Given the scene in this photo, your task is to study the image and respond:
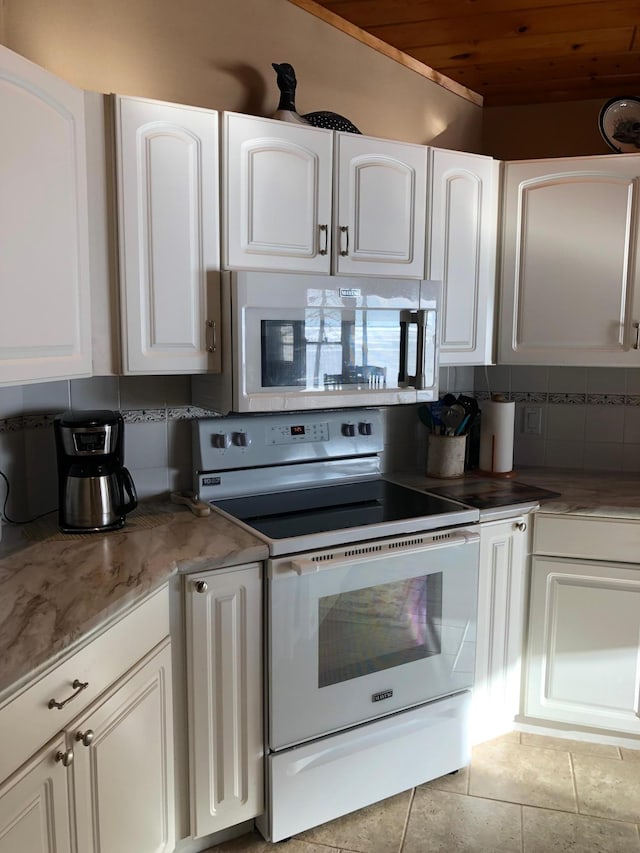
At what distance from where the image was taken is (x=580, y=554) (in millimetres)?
2391

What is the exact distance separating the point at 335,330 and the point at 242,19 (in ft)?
3.56

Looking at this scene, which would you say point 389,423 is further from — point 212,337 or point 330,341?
point 212,337

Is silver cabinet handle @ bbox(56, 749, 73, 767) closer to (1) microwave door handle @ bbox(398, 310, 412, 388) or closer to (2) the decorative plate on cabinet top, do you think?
(1) microwave door handle @ bbox(398, 310, 412, 388)

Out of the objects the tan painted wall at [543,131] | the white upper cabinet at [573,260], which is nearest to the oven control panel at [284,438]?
the white upper cabinet at [573,260]

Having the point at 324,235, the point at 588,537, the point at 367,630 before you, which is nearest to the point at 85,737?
the point at 367,630

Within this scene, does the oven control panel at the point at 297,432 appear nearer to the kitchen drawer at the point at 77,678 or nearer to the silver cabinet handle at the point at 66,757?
the kitchen drawer at the point at 77,678

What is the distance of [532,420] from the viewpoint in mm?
3035

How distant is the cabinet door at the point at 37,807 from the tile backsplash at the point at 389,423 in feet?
2.79

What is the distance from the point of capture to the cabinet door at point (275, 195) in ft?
6.63

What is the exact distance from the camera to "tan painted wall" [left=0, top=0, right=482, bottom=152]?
6.47 ft

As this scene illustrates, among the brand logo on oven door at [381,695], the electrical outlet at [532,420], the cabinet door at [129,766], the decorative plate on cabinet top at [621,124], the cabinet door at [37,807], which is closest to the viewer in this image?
the cabinet door at [37,807]

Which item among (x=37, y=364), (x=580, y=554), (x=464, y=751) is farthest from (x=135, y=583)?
(x=580, y=554)

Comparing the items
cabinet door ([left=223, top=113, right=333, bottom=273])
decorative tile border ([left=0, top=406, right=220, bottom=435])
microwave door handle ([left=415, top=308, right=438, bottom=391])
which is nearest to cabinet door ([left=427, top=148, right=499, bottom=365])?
microwave door handle ([left=415, top=308, right=438, bottom=391])

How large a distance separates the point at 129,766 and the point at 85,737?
0.27 metres
